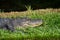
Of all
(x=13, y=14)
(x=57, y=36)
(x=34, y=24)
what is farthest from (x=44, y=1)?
(x=57, y=36)

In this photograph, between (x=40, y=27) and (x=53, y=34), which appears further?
(x=40, y=27)

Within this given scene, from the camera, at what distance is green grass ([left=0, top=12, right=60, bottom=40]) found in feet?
27.2

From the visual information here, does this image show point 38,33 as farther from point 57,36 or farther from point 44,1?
point 44,1

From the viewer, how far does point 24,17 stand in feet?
33.0

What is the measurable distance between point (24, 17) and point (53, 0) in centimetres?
359

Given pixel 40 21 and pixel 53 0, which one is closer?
pixel 40 21

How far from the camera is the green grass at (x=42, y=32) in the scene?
8.30m

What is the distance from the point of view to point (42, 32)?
8875mm

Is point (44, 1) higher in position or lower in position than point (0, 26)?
higher

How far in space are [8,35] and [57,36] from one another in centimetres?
185

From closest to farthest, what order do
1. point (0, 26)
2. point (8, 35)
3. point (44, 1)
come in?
point (8, 35) < point (0, 26) < point (44, 1)

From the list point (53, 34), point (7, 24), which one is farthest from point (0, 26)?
point (53, 34)

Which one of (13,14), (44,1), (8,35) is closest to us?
(8,35)

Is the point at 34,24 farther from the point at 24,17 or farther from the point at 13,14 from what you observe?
the point at 13,14
